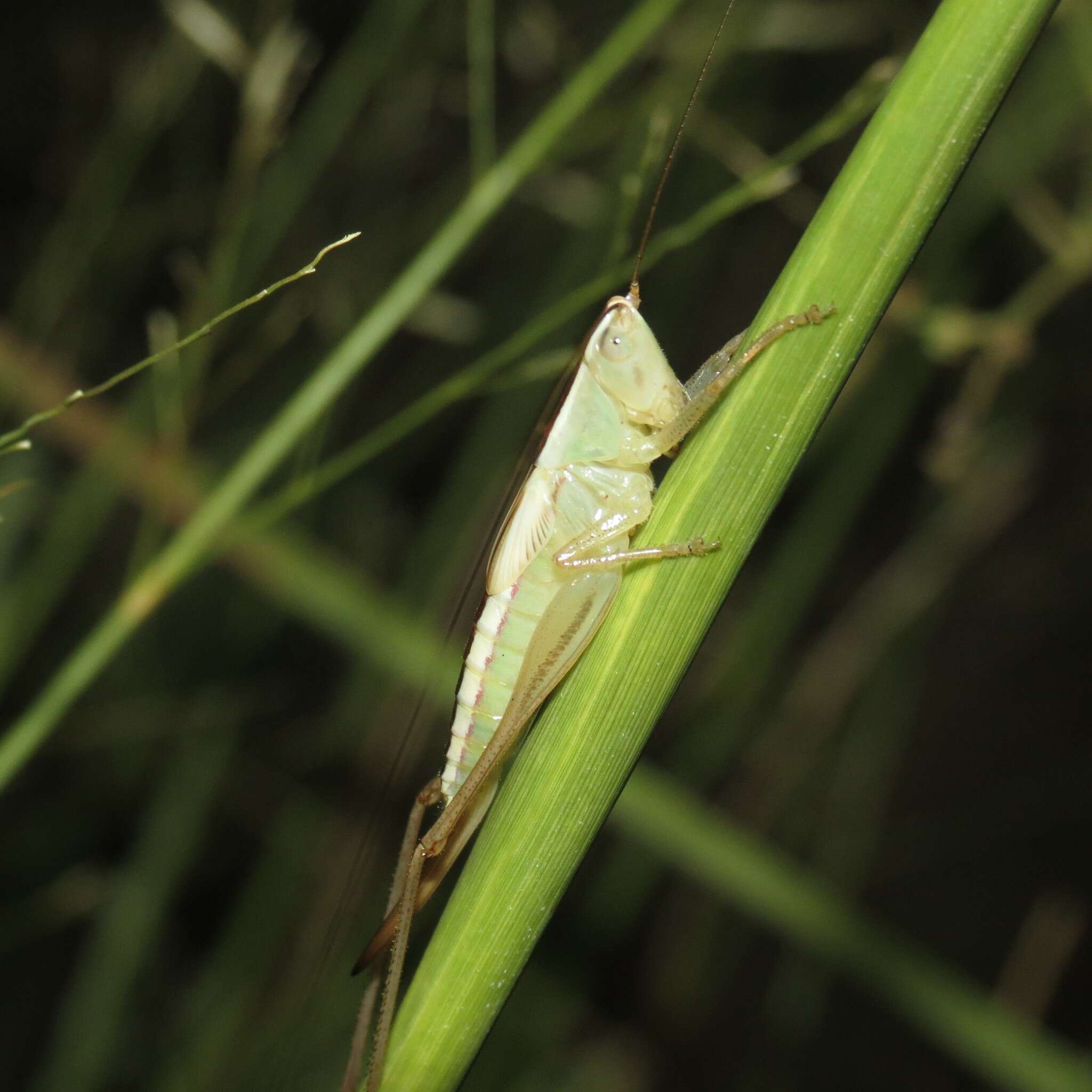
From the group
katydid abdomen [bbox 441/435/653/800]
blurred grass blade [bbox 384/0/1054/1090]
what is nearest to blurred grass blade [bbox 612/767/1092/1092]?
katydid abdomen [bbox 441/435/653/800]

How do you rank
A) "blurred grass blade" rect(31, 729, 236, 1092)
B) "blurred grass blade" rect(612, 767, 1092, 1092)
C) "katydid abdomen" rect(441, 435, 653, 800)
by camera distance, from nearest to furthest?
"katydid abdomen" rect(441, 435, 653, 800), "blurred grass blade" rect(612, 767, 1092, 1092), "blurred grass blade" rect(31, 729, 236, 1092)

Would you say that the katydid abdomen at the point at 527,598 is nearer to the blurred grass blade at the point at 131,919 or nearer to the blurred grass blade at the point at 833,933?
the blurred grass blade at the point at 833,933

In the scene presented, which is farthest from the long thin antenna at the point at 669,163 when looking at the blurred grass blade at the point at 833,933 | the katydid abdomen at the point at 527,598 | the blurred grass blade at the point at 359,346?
the blurred grass blade at the point at 833,933

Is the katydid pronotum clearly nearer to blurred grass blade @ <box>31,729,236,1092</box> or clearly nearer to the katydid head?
the katydid head

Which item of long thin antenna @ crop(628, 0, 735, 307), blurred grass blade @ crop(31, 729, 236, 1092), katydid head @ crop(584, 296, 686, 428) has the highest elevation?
long thin antenna @ crop(628, 0, 735, 307)

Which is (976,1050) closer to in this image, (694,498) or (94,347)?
(694,498)

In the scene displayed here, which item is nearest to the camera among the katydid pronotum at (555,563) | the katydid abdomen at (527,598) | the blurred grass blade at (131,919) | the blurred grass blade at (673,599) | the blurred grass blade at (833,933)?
the blurred grass blade at (673,599)

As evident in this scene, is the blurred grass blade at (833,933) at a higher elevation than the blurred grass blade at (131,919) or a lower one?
higher
